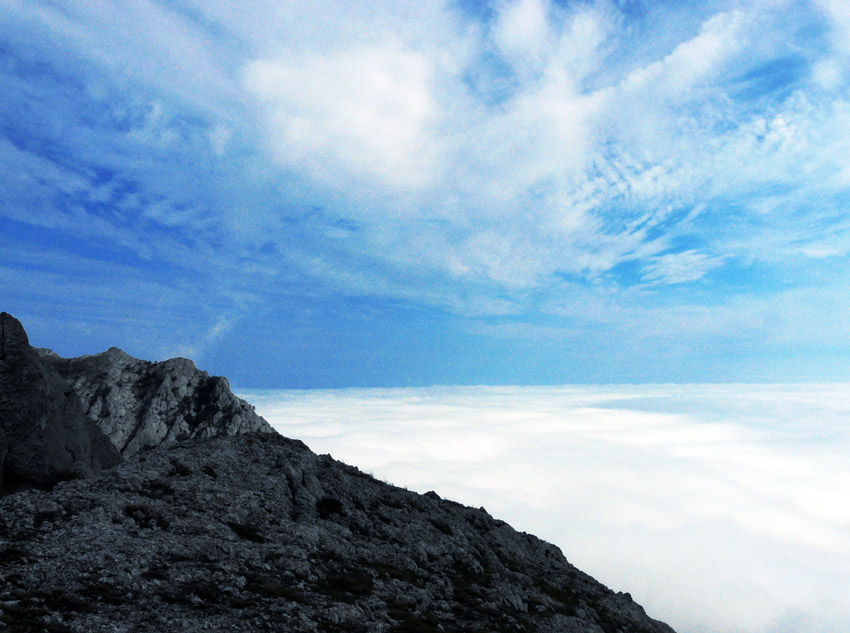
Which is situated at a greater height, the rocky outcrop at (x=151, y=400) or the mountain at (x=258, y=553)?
the rocky outcrop at (x=151, y=400)

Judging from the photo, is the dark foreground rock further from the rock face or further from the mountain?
the rock face

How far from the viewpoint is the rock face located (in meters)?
27.7

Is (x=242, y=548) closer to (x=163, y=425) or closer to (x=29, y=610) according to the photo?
(x=29, y=610)

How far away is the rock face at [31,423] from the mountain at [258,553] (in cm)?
17

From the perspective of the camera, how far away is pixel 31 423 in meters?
28.9

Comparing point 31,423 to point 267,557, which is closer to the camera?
point 267,557

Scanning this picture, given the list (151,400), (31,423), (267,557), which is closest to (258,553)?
(267,557)

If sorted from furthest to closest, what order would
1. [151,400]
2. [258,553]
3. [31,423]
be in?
[151,400] → [31,423] → [258,553]

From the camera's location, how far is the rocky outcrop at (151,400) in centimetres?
10312

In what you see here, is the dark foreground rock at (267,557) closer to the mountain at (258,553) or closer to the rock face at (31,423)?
the mountain at (258,553)

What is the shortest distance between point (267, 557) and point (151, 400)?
9835 cm

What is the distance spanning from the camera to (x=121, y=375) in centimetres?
11325

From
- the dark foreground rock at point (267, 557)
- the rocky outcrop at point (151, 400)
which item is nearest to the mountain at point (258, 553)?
the dark foreground rock at point (267, 557)

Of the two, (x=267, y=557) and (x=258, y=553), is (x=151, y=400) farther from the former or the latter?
(x=267, y=557)
